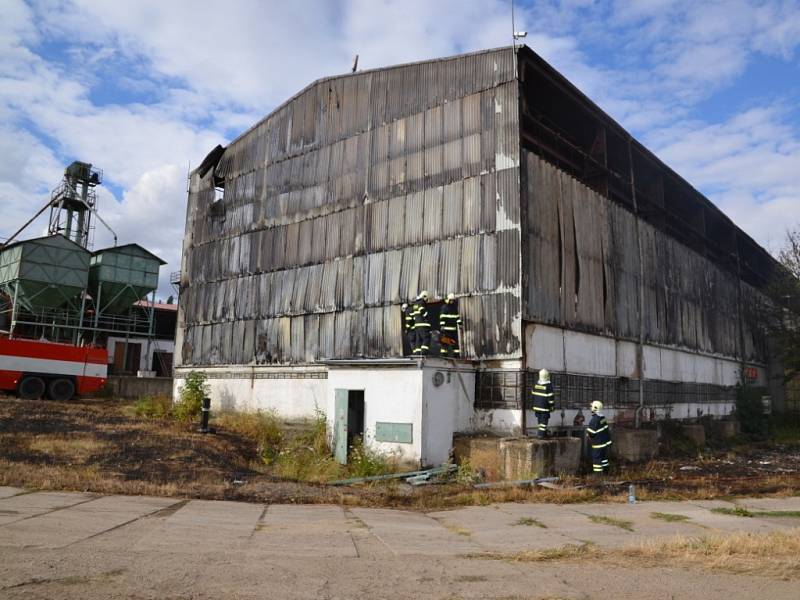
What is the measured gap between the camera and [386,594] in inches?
193

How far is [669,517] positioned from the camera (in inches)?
344

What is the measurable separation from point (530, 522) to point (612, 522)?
1.19m

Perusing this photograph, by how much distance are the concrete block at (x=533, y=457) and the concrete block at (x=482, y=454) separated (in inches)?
8.3

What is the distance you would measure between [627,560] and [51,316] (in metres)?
35.1

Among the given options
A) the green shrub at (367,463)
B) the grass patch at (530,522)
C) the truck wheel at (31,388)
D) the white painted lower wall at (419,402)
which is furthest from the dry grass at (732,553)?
the truck wheel at (31,388)

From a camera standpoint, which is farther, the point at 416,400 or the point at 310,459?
the point at 310,459

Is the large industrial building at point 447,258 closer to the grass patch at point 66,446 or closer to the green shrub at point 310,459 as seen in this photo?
the green shrub at point 310,459

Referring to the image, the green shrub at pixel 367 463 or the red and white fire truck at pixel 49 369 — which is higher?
the red and white fire truck at pixel 49 369

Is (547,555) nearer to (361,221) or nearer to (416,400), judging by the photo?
(416,400)

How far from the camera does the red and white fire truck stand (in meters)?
23.1

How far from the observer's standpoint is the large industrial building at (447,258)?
45.2ft

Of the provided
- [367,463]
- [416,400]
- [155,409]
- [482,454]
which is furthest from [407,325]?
[155,409]

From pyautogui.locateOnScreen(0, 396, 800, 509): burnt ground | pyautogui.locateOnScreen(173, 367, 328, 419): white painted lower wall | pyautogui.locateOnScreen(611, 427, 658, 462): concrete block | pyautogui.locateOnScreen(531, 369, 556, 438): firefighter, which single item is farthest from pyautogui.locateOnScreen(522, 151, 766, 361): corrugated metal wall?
pyautogui.locateOnScreen(173, 367, 328, 419): white painted lower wall

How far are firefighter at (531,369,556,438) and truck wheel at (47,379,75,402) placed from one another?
68.3 feet
